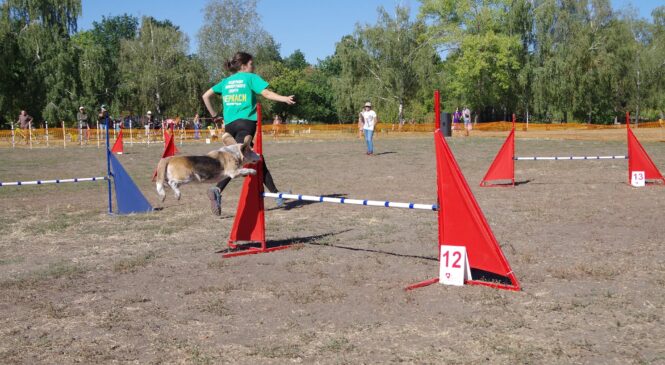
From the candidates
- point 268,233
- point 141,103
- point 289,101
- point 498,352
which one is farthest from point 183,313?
point 141,103

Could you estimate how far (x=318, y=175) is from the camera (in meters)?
15.3

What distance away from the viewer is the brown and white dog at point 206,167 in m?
6.50

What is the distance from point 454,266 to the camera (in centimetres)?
508

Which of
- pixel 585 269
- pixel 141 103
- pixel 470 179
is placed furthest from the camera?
pixel 141 103

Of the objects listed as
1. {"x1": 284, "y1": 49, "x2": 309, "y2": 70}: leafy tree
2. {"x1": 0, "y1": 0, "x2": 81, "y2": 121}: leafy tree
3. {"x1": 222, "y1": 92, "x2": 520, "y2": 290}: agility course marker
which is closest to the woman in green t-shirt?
{"x1": 222, "y1": 92, "x2": 520, "y2": 290}: agility course marker

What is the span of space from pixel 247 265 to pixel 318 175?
9320 millimetres

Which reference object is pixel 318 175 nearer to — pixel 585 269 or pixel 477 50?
pixel 585 269

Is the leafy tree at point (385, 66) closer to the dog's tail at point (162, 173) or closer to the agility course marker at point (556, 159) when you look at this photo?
the agility course marker at point (556, 159)

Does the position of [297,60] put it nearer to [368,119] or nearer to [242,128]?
[368,119]

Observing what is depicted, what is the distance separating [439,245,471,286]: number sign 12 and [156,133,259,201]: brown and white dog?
2456 millimetres

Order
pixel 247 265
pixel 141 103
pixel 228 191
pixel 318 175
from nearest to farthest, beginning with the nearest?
1. pixel 247 265
2. pixel 228 191
3. pixel 318 175
4. pixel 141 103

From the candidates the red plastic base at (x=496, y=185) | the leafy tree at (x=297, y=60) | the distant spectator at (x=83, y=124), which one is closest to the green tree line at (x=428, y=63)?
the distant spectator at (x=83, y=124)

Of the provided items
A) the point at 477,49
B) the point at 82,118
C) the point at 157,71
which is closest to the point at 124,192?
the point at 82,118

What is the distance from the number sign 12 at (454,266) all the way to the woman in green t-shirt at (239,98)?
9.66 feet
